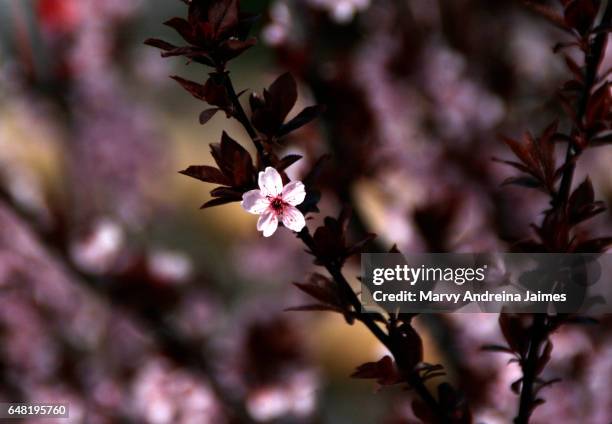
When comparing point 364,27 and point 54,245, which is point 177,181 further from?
point 54,245

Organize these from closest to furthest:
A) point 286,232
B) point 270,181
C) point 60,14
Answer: point 270,181
point 286,232
point 60,14

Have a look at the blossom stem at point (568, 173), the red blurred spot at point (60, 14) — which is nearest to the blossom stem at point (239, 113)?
the blossom stem at point (568, 173)

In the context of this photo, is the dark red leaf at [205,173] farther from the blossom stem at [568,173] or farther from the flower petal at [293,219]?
the blossom stem at [568,173]

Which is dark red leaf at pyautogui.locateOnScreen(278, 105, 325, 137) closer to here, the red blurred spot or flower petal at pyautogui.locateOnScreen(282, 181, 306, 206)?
flower petal at pyautogui.locateOnScreen(282, 181, 306, 206)

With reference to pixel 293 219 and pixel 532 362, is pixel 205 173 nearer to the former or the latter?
pixel 293 219

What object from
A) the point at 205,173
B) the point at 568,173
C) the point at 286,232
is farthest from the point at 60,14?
the point at 568,173

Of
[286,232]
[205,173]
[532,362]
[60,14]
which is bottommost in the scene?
[532,362]
